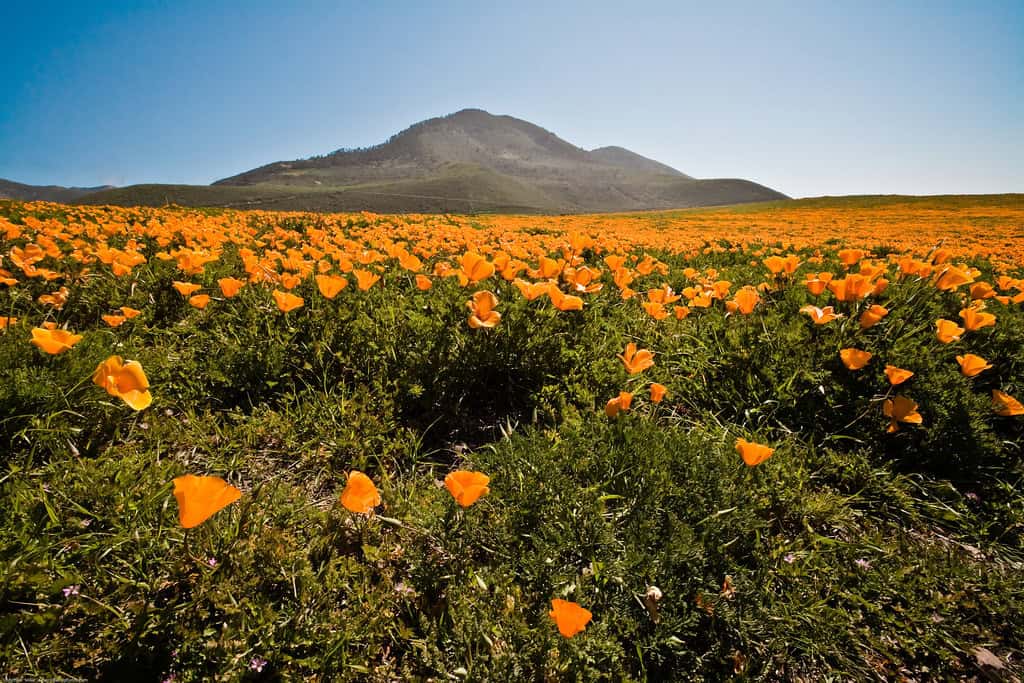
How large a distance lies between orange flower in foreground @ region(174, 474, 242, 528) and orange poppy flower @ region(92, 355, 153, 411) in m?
0.50

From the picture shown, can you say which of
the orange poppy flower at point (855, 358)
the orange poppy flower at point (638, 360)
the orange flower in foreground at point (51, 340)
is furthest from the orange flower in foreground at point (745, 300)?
the orange flower in foreground at point (51, 340)

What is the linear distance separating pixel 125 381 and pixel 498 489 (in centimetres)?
142

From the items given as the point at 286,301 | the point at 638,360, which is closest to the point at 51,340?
the point at 286,301

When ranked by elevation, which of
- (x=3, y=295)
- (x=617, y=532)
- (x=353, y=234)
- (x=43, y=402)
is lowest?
(x=617, y=532)

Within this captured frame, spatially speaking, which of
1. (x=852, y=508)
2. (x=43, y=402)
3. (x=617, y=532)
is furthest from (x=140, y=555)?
(x=852, y=508)

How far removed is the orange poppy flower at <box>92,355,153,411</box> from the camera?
53.6 inches

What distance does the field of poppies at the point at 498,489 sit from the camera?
1260 millimetres

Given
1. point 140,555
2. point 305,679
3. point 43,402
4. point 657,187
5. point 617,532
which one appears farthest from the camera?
point 657,187

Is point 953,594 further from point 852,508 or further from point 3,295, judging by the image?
point 3,295

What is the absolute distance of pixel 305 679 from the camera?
119 cm

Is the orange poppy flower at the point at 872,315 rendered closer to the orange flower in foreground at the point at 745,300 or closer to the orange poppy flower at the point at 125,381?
the orange flower in foreground at the point at 745,300

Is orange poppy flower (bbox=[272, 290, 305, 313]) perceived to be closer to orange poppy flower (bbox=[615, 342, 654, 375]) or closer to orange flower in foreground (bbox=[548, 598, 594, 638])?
orange poppy flower (bbox=[615, 342, 654, 375])

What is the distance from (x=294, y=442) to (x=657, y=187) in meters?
207

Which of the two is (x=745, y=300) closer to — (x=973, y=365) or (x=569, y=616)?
(x=973, y=365)
